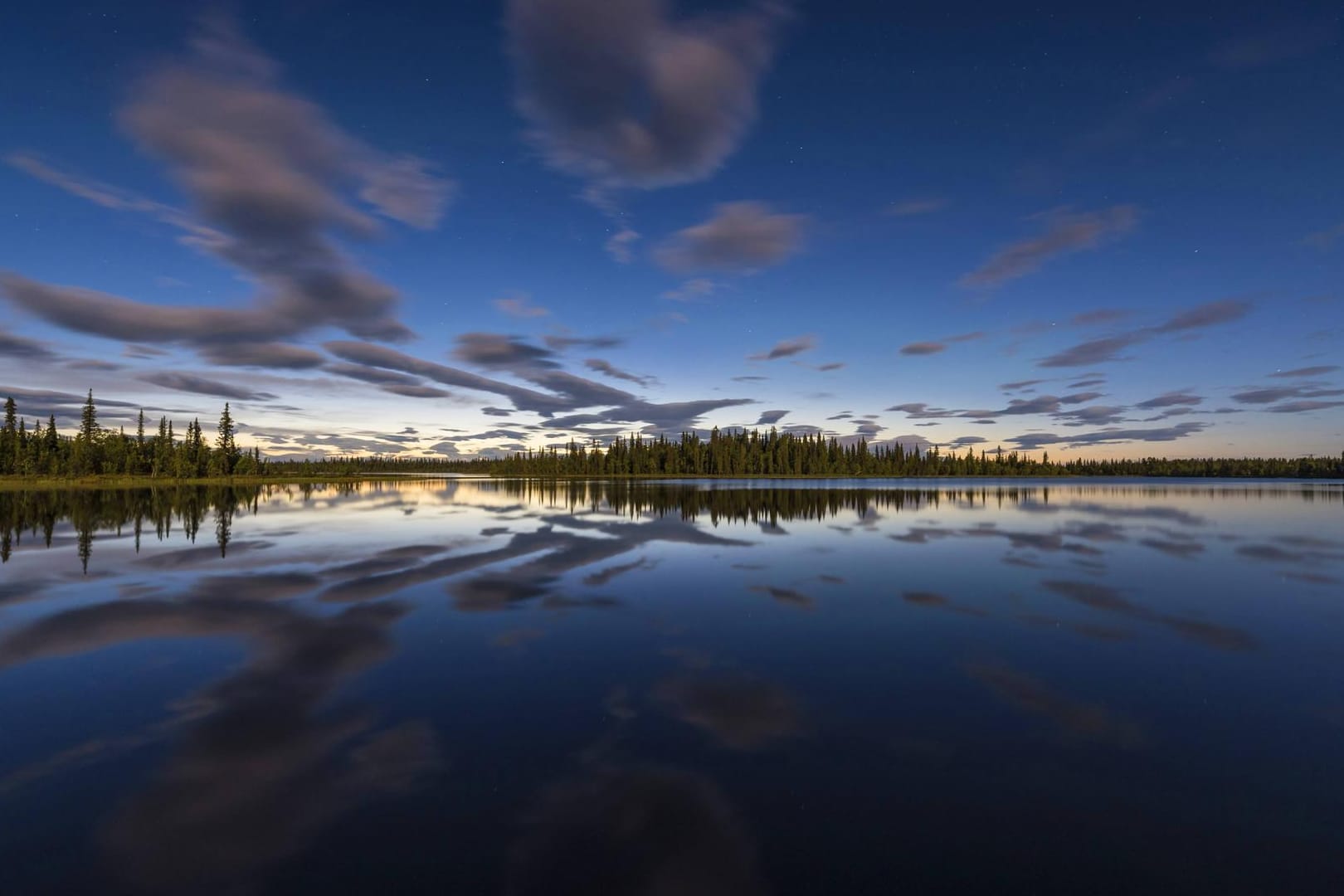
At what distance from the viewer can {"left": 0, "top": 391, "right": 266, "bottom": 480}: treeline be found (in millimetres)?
128125

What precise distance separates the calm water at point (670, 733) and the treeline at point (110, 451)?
153 meters

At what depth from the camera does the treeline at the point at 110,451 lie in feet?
420

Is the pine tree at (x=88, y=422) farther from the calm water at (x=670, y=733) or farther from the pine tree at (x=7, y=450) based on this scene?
the calm water at (x=670, y=733)

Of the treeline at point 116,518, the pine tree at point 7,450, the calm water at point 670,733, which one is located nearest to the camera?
the calm water at point 670,733

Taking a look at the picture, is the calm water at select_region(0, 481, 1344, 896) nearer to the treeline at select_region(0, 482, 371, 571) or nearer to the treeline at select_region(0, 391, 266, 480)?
the treeline at select_region(0, 482, 371, 571)

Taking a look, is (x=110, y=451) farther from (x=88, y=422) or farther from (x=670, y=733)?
(x=670, y=733)

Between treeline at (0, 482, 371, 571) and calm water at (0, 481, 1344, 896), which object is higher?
treeline at (0, 482, 371, 571)

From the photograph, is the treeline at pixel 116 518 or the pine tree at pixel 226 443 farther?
the pine tree at pixel 226 443

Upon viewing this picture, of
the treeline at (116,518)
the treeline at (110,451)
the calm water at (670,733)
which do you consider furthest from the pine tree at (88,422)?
the calm water at (670,733)

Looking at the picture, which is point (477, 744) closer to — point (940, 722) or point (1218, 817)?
point (940, 722)

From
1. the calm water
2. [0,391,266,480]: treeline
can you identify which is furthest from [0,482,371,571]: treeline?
[0,391,266,480]: treeline

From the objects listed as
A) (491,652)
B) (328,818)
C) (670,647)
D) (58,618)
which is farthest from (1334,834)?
(58,618)

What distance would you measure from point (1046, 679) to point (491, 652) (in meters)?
12.7

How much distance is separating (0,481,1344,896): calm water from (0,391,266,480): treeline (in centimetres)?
15268
